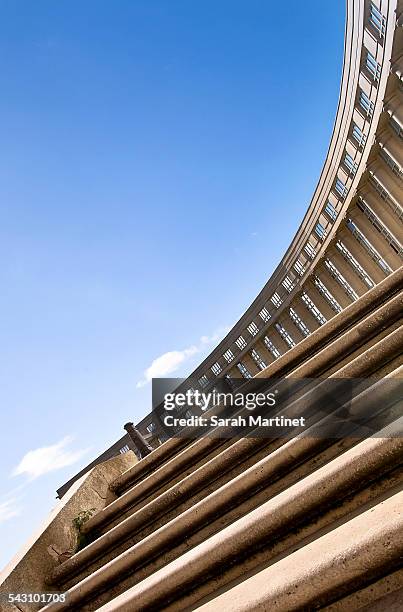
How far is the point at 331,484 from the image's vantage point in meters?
2.72

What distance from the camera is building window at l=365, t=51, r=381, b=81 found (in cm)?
2683

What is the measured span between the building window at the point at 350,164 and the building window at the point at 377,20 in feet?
A: 28.5

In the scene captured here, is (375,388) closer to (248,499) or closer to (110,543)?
(248,499)

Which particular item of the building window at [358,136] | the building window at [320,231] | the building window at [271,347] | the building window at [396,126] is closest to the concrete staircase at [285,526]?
the building window at [396,126]

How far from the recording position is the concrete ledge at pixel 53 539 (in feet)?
17.7

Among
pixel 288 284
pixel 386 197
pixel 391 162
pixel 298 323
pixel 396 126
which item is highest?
pixel 396 126

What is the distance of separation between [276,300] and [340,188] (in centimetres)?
1524

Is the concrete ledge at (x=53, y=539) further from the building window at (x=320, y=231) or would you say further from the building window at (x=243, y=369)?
the building window at (x=243, y=369)

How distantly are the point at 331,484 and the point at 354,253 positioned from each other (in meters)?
39.3

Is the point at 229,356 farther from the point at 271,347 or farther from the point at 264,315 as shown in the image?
the point at 264,315

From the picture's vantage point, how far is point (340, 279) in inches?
1702

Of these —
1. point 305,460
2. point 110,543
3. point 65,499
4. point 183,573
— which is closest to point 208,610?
point 183,573

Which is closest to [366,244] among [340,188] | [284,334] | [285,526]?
[340,188]

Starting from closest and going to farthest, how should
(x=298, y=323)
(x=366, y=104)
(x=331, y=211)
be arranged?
(x=366, y=104), (x=331, y=211), (x=298, y=323)
